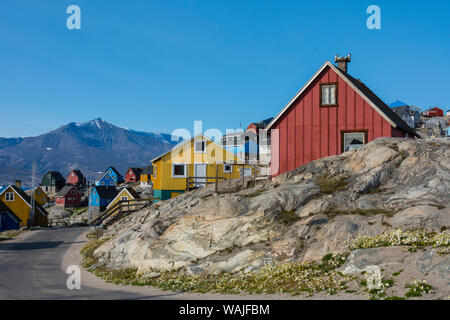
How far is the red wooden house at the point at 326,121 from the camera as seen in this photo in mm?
28641

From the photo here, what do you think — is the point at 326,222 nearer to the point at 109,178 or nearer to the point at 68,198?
the point at 68,198

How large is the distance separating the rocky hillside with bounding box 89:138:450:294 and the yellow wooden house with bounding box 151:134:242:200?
17706 millimetres

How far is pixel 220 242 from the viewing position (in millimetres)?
20938

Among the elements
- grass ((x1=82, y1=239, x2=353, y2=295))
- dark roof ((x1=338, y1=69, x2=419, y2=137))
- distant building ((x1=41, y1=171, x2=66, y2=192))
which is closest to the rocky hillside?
grass ((x1=82, y1=239, x2=353, y2=295))

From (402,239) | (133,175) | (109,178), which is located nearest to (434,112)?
(133,175)

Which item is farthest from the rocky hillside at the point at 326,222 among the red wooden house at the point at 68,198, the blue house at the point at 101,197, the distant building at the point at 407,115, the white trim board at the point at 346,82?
the red wooden house at the point at 68,198

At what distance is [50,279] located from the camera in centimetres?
2159

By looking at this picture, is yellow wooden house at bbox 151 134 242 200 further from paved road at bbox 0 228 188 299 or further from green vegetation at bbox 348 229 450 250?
green vegetation at bbox 348 229 450 250

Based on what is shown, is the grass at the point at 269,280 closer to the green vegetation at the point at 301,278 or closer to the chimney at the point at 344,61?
the green vegetation at the point at 301,278

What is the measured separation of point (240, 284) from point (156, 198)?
2862 centimetres

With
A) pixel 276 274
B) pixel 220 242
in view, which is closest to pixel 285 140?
pixel 220 242

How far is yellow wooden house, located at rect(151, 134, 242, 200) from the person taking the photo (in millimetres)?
44656
